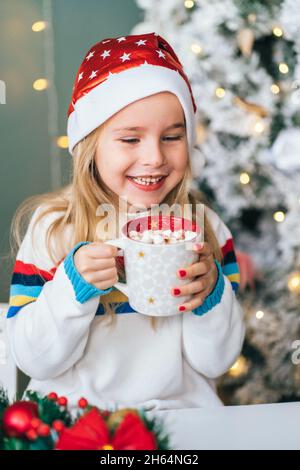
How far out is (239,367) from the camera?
44.8 inches

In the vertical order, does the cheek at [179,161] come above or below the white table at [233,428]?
above

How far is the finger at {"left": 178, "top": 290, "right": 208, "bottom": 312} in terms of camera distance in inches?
30.5

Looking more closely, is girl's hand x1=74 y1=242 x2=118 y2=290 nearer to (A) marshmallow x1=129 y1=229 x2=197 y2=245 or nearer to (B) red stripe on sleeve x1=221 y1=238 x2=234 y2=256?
(A) marshmallow x1=129 y1=229 x2=197 y2=245

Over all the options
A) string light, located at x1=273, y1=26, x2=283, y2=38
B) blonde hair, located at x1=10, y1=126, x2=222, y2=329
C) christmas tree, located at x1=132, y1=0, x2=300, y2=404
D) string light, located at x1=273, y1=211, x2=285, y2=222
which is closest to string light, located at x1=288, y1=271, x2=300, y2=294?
christmas tree, located at x1=132, y1=0, x2=300, y2=404

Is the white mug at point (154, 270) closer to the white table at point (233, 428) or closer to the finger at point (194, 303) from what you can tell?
the finger at point (194, 303)

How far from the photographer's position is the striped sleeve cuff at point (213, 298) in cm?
87

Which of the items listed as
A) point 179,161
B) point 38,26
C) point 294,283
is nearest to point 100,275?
point 179,161

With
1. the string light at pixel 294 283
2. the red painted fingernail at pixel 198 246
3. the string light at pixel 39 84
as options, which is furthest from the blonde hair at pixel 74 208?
the string light at pixel 294 283

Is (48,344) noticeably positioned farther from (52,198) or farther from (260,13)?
(260,13)

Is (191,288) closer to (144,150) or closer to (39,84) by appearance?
(144,150)

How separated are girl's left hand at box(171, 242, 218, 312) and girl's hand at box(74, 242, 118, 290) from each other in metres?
0.09

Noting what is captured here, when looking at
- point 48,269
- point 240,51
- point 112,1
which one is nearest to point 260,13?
point 240,51

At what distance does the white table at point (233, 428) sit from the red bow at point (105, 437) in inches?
3.5

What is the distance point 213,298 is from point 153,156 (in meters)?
0.22
